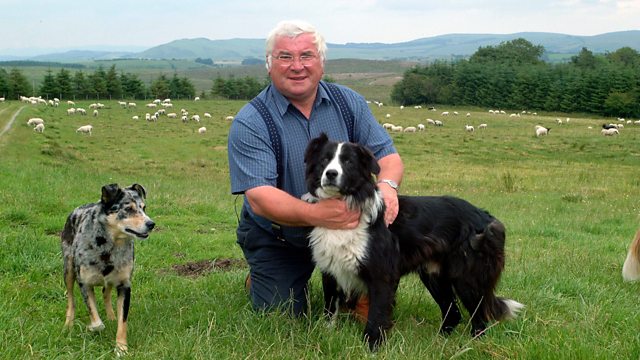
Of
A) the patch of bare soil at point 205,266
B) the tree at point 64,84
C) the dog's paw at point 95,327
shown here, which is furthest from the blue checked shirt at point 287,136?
the tree at point 64,84

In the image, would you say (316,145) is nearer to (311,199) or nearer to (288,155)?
Answer: (311,199)

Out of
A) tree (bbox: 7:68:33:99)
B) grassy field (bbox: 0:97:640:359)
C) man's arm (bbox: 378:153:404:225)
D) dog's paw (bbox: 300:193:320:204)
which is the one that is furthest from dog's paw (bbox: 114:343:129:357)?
tree (bbox: 7:68:33:99)

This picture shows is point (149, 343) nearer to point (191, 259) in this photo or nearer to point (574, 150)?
point (191, 259)

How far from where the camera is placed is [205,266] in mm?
7629

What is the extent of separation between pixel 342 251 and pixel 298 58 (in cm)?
171

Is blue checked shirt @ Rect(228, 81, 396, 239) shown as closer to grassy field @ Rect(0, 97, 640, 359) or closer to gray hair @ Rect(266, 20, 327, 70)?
gray hair @ Rect(266, 20, 327, 70)

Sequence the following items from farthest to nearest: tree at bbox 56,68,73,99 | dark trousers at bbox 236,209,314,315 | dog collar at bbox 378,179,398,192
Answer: tree at bbox 56,68,73,99, dark trousers at bbox 236,209,314,315, dog collar at bbox 378,179,398,192

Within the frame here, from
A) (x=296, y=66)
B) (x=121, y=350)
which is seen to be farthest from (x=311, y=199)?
(x=121, y=350)

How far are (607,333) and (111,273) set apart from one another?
3.91 metres

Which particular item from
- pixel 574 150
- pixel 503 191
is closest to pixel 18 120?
pixel 503 191

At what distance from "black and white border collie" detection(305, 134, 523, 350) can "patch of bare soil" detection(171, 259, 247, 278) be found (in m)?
2.49

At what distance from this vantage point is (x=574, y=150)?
33.9 m

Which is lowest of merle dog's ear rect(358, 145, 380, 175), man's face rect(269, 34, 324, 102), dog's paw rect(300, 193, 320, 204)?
dog's paw rect(300, 193, 320, 204)

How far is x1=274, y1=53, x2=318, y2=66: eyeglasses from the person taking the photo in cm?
515
